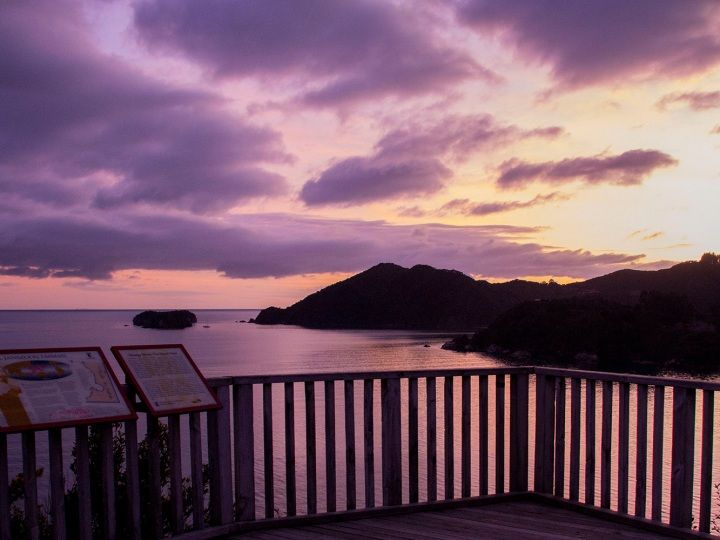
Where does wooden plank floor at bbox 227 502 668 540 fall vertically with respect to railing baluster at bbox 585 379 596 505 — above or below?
below

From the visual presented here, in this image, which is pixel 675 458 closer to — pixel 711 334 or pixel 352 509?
pixel 352 509

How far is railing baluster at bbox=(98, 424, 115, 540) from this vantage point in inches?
155

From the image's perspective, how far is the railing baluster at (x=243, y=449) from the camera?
4.70 meters

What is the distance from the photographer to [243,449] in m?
4.73

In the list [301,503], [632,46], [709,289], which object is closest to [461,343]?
[709,289]

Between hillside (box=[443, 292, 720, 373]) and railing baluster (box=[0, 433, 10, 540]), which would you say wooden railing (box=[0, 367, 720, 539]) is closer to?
railing baluster (box=[0, 433, 10, 540])

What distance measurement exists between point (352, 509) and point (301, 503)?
62.4 ft

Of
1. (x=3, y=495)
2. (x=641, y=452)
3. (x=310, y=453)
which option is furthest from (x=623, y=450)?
(x=3, y=495)

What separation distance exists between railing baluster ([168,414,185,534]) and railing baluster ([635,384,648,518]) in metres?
3.18

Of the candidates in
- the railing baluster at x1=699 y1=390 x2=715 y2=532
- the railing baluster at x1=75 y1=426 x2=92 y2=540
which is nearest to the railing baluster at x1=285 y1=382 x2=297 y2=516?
the railing baluster at x1=75 y1=426 x2=92 y2=540

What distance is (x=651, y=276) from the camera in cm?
9769

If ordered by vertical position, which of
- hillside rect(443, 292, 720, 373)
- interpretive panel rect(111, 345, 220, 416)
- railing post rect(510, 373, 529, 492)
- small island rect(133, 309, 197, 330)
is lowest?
small island rect(133, 309, 197, 330)

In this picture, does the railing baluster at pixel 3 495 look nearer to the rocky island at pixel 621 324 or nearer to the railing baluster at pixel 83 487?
the railing baluster at pixel 83 487

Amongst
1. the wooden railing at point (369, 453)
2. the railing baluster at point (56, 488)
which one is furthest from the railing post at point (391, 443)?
the railing baluster at point (56, 488)
